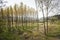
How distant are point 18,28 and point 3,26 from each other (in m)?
0.25

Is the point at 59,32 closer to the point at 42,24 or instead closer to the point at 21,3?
the point at 42,24

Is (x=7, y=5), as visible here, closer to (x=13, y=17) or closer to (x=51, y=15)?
(x=13, y=17)

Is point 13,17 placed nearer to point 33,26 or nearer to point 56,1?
point 33,26

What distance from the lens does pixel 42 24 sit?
173 cm

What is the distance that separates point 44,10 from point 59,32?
43cm

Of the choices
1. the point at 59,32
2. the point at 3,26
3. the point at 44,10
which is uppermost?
the point at 44,10

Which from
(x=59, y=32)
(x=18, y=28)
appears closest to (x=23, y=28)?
(x=18, y=28)

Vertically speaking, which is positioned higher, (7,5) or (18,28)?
(7,5)

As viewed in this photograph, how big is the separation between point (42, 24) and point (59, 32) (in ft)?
1.01

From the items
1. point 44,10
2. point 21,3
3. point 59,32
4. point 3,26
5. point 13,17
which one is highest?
point 21,3

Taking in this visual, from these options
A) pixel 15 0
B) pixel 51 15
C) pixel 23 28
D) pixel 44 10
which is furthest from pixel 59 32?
pixel 15 0

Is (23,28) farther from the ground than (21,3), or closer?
closer

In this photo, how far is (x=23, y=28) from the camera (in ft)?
5.74

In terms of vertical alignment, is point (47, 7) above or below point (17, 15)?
above
